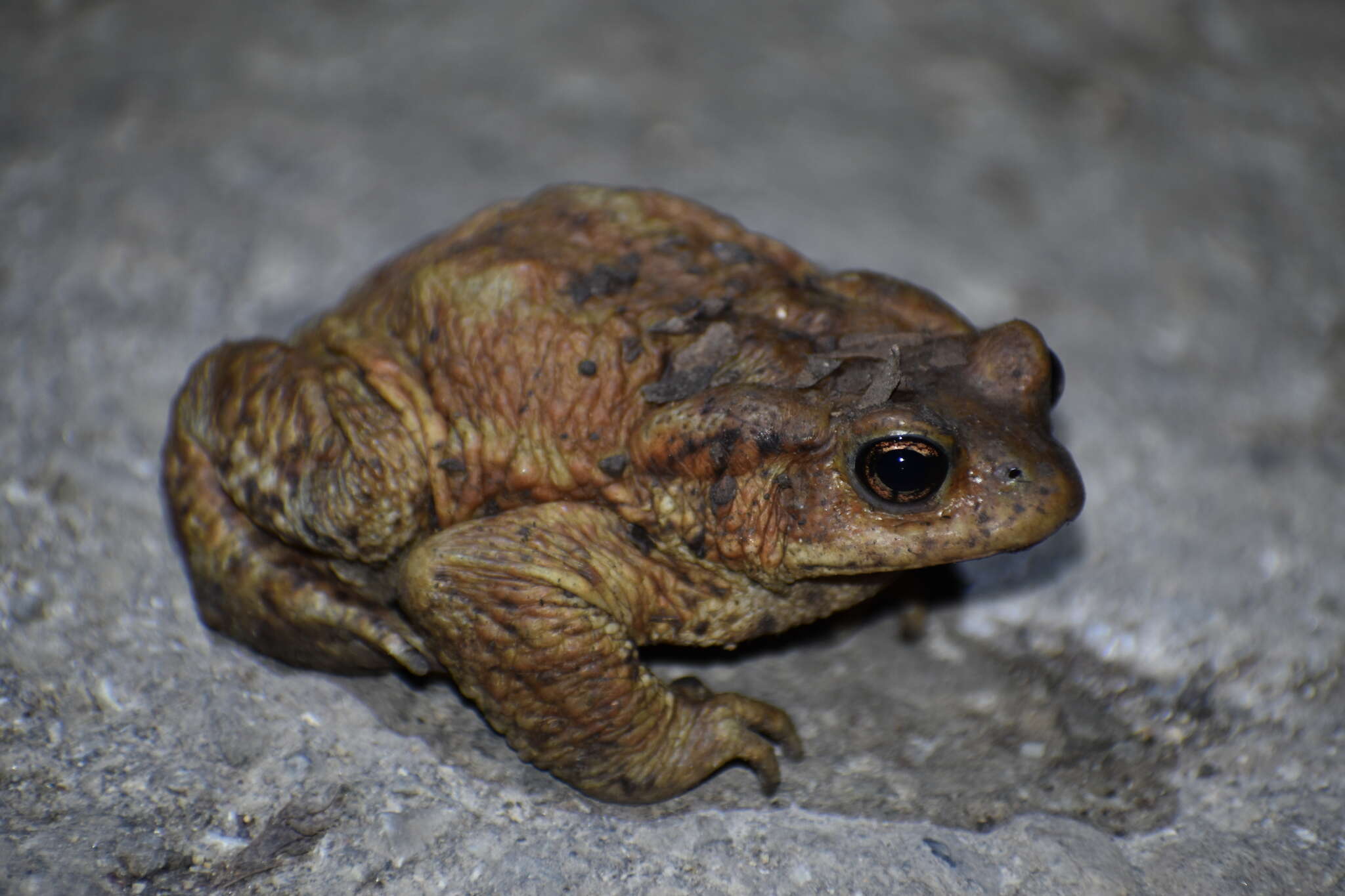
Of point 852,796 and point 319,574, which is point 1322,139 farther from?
point 319,574

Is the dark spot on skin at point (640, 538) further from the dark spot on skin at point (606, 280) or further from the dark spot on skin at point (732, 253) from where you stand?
the dark spot on skin at point (732, 253)

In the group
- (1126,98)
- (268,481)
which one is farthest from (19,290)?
(1126,98)

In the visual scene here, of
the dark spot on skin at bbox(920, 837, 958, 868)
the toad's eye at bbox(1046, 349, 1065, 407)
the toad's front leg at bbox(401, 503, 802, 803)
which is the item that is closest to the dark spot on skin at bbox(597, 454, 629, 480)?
the toad's front leg at bbox(401, 503, 802, 803)

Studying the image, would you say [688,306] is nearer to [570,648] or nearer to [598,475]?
[598,475]

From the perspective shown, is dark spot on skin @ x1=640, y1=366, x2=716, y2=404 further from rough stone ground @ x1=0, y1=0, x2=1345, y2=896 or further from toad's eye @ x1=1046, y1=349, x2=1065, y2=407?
rough stone ground @ x1=0, y1=0, x2=1345, y2=896

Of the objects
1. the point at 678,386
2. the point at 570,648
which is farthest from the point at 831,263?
the point at 570,648

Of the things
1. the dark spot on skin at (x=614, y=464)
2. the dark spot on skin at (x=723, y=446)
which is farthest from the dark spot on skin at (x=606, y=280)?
the dark spot on skin at (x=723, y=446)
